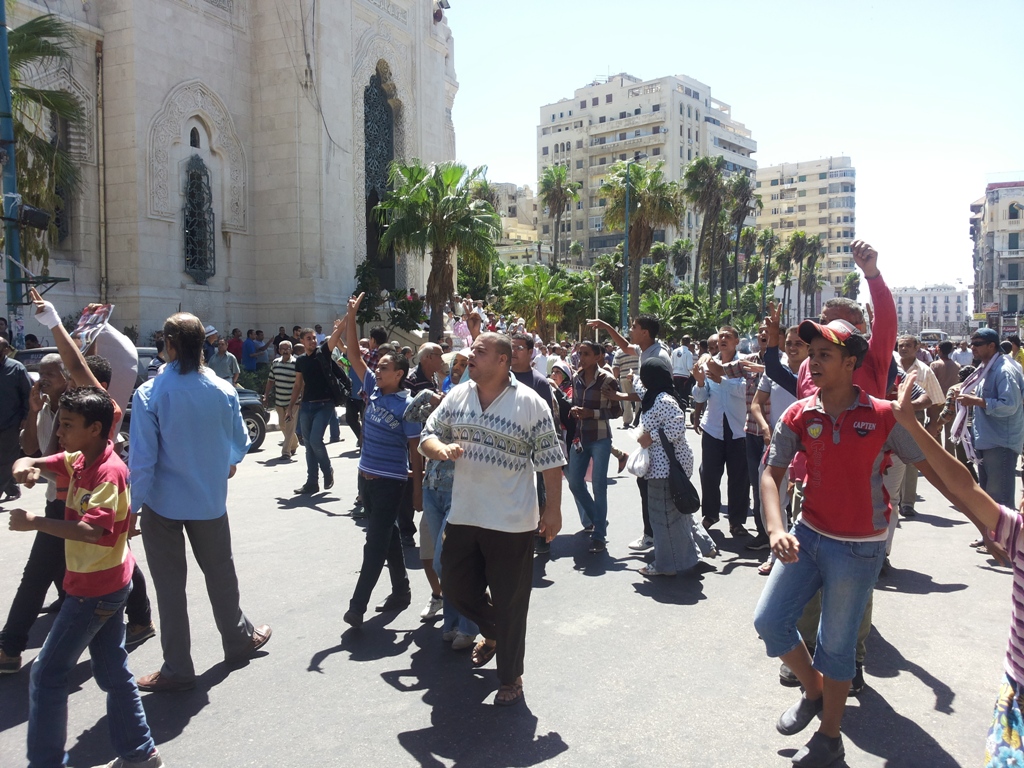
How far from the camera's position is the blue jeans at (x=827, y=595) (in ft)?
11.4

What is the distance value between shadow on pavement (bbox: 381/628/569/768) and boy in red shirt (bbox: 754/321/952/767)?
1.15 m

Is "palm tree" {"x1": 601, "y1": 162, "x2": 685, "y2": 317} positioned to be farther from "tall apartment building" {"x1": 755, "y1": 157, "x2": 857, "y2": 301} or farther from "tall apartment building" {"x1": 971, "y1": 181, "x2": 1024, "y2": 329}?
"tall apartment building" {"x1": 755, "y1": 157, "x2": 857, "y2": 301}

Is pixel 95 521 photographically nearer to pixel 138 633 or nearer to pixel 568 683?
pixel 138 633

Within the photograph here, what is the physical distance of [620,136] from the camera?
9500 centimetres

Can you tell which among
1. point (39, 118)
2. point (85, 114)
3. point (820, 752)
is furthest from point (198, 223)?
point (820, 752)

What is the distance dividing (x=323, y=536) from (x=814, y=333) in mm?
5393

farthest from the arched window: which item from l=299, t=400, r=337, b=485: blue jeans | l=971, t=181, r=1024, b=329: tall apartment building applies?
l=971, t=181, r=1024, b=329: tall apartment building

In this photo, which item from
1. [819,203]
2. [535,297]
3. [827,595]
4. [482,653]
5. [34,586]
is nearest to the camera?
[827,595]

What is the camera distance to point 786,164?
13788cm

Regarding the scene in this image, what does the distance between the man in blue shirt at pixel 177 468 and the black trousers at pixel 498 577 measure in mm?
1343

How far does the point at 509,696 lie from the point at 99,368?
2.92m

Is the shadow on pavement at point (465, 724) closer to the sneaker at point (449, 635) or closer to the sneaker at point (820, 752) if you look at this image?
the sneaker at point (449, 635)

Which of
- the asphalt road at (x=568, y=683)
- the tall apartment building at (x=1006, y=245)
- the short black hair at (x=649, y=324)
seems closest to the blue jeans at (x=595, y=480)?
the asphalt road at (x=568, y=683)

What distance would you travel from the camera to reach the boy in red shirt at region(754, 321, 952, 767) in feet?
11.4
